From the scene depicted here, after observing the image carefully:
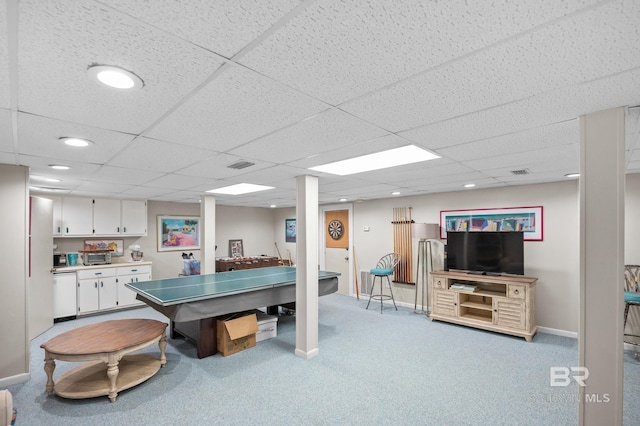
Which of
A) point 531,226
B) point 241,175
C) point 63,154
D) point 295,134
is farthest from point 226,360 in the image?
point 531,226

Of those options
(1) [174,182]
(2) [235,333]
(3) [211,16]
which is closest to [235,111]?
(3) [211,16]

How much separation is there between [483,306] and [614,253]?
3.31 metres

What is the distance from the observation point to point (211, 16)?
89 centimetres

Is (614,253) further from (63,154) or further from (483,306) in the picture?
(63,154)

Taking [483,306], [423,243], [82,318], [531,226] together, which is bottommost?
[82,318]

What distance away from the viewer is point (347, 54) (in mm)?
1100

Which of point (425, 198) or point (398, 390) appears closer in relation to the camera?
point (398, 390)

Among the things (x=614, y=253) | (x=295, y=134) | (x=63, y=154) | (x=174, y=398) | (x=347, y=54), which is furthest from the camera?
(x=174, y=398)

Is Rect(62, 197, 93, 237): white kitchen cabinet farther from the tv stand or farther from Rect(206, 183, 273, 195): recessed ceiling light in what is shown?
the tv stand

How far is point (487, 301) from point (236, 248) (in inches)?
230

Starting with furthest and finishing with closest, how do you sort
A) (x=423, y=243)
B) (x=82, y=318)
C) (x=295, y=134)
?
1. (x=423, y=243)
2. (x=82, y=318)
3. (x=295, y=134)

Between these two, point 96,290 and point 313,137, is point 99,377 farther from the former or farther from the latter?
point 313,137

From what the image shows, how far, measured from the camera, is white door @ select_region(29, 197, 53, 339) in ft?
13.7

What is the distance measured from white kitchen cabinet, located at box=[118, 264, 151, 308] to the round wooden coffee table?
8.59ft
